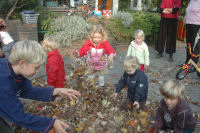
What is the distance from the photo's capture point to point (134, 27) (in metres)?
8.43

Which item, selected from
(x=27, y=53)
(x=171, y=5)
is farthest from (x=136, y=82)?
(x=171, y=5)

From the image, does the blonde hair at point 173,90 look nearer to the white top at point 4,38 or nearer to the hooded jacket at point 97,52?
the hooded jacket at point 97,52

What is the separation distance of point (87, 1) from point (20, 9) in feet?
17.7

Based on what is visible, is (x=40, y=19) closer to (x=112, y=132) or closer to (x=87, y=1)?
(x=87, y=1)

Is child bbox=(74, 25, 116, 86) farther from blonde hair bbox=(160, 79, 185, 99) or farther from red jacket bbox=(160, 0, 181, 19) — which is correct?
red jacket bbox=(160, 0, 181, 19)

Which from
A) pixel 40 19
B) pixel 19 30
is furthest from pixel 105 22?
pixel 19 30

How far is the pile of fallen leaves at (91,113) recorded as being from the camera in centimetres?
192

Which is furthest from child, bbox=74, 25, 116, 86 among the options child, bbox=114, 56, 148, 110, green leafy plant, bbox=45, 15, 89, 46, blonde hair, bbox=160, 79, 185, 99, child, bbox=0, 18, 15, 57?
green leafy plant, bbox=45, 15, 89, 46

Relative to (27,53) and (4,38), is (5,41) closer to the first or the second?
(4,38)

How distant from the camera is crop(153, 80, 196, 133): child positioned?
2387 millimetres

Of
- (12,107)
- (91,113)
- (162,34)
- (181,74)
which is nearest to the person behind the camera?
(12,107)

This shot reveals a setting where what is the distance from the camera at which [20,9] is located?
8.29m

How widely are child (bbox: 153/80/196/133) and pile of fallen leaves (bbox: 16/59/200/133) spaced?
29cm

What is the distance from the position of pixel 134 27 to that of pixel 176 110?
6.42 meters
